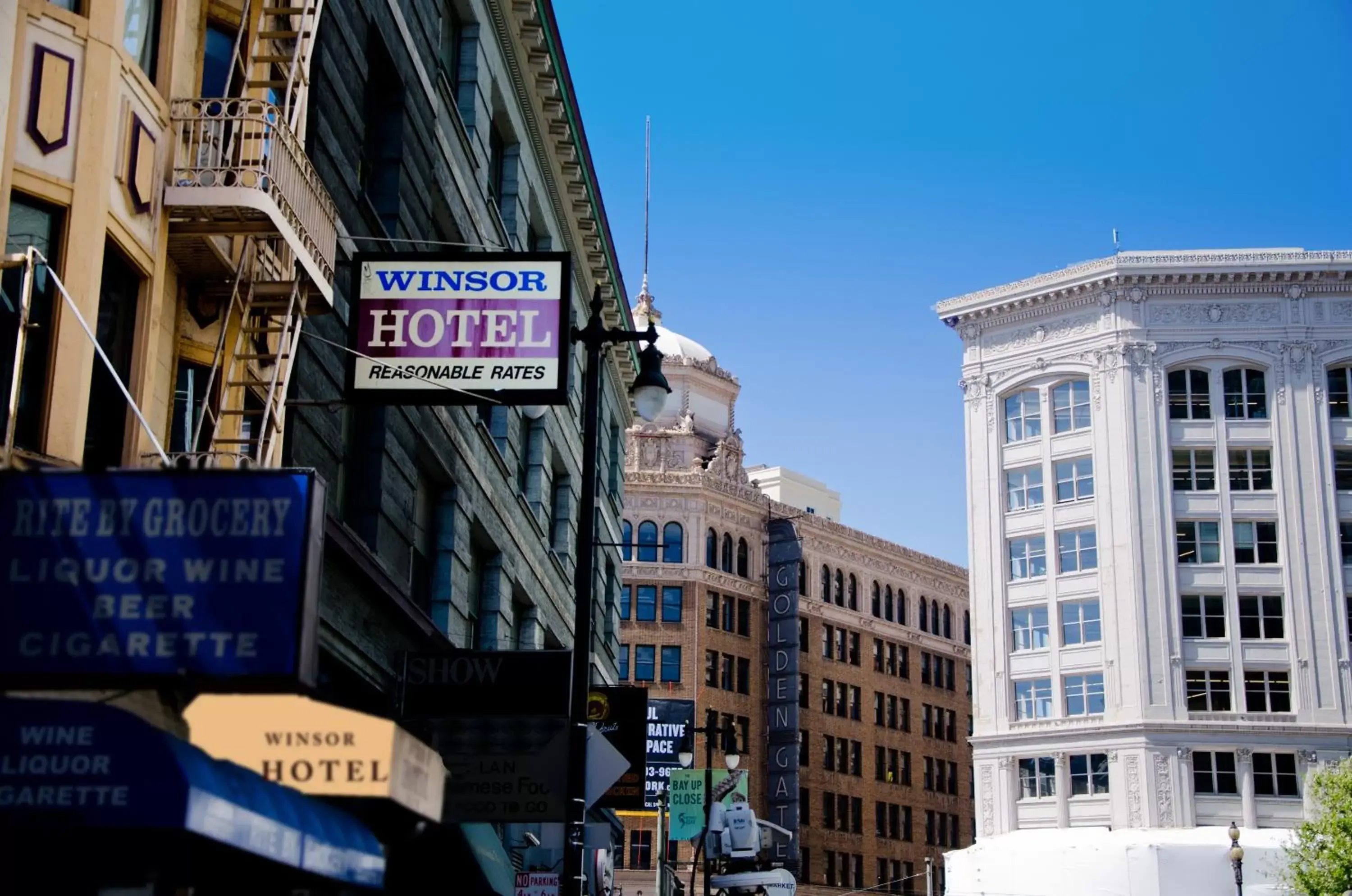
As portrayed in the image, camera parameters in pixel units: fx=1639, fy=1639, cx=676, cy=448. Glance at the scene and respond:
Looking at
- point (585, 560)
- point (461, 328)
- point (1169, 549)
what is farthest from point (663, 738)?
point (461, 328)

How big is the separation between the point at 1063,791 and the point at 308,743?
65.8 meters

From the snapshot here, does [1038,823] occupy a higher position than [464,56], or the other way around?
[464,56]

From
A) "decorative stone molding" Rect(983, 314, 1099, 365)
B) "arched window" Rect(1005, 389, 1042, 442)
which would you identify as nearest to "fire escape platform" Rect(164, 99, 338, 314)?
"decorative stone molding" Rect(983, 314, 1099, 365)

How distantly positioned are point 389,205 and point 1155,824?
184 ft

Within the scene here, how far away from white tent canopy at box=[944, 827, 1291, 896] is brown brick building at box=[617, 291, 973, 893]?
30.4 m

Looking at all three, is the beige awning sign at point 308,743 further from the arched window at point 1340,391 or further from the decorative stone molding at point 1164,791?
the arched window at point 1340,391

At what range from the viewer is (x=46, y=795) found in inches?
326

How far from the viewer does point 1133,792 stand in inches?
2736

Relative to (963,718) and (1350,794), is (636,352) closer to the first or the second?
(1350,794)

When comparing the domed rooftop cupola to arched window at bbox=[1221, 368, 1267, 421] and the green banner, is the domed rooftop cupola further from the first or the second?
the green banner

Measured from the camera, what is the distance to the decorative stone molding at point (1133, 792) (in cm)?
6931

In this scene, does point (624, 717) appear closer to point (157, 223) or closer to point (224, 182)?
point (224, 182)

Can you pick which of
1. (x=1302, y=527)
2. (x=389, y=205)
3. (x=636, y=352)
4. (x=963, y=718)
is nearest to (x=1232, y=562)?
(x=1302, y=527)

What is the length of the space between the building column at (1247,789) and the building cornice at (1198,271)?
20645 millimetres
